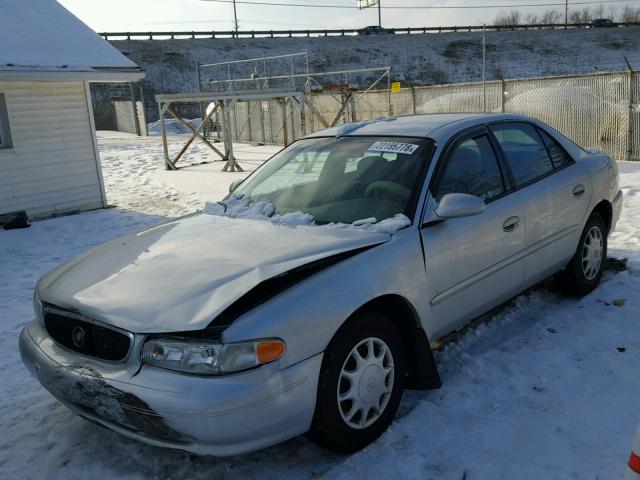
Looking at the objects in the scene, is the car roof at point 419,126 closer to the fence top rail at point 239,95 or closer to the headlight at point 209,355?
the headlight at point 209,355

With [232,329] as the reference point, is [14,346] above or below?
below

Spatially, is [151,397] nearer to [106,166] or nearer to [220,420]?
[220,420]

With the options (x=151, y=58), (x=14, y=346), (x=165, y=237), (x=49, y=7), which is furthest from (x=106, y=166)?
(x=151, y=58)

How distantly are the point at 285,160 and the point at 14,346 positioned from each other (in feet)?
8.04

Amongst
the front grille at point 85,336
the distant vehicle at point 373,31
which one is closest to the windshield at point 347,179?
the front grille at point 85,336

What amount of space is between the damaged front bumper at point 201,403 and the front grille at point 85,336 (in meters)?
0.05

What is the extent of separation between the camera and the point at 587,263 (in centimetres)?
477

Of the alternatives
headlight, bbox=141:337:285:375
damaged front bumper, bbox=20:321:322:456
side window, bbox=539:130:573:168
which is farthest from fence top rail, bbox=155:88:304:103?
headlight, bbox=141:337:285:375

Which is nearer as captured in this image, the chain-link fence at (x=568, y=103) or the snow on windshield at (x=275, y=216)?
the snow on windshield at (x=275, y=216)

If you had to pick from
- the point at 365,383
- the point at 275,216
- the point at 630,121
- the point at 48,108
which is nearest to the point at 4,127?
the point at 48,108

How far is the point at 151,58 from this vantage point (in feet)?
180

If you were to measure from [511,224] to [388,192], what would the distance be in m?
0.91

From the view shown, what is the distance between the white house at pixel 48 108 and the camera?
968 centimetres

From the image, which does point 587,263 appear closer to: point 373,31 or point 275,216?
point 275,216
